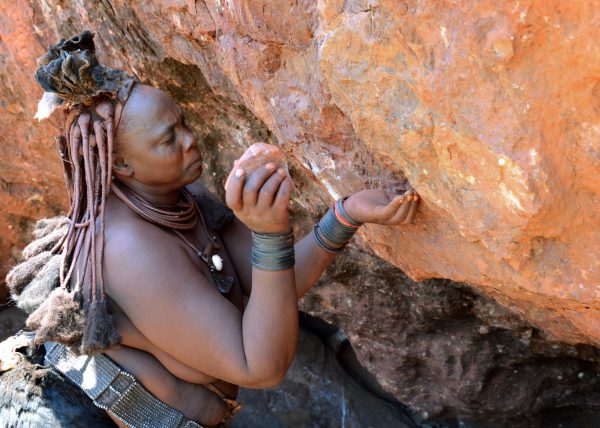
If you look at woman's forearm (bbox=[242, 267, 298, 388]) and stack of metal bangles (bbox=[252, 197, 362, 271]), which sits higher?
stack of metal bangles (bbox=[252, 197, 362, 271])

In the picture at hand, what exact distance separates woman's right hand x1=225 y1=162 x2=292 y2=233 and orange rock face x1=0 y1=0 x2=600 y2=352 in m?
0.20

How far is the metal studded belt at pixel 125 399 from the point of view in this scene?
1859mm

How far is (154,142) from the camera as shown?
1715mm

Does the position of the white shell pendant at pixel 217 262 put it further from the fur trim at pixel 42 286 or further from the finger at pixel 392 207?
the finger at pixel 392 207

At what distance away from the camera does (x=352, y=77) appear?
1.41 metres

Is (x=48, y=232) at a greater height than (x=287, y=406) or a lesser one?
greater

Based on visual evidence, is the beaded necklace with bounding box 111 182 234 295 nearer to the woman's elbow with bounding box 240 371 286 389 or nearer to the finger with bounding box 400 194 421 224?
the woman's elbow with bounding box 240 371 286 389

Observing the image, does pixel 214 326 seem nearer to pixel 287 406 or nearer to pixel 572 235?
pixel 572 235

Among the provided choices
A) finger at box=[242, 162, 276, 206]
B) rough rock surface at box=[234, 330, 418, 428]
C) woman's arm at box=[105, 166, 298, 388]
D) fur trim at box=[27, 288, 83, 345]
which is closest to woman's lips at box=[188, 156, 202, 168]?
woman's arm at box=[105, 166, 298, 388]

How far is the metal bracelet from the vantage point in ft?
5.24

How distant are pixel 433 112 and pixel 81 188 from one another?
97 centimetres

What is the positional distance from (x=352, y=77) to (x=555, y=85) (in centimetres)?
41

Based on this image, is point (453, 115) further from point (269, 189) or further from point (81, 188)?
point (81, 188)

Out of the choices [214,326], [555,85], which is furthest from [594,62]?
[214,326]
